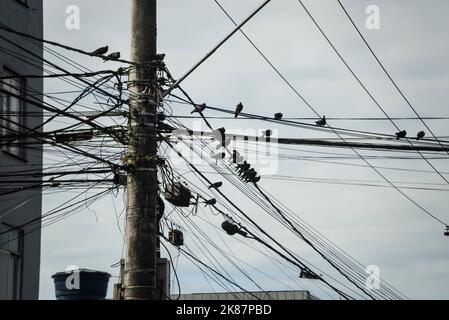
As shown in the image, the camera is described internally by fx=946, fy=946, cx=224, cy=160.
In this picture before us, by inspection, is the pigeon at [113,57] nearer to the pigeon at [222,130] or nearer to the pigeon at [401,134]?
the pigeon at [222,130]

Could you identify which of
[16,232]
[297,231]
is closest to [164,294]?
[297,231]

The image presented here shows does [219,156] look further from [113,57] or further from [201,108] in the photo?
[113,57]

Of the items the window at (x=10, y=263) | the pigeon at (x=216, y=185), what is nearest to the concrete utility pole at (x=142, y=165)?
the pigeon at (x=216, y=185)

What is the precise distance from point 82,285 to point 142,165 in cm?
793

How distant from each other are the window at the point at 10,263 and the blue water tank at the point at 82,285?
3.92 feet

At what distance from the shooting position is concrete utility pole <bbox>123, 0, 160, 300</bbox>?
15750 millimetres

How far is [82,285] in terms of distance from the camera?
23.4 metres

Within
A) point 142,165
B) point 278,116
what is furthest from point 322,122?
point 142,165

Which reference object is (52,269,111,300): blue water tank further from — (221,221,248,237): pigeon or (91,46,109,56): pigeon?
(91,46,109,56): pigeon

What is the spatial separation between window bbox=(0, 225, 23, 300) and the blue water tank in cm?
120
